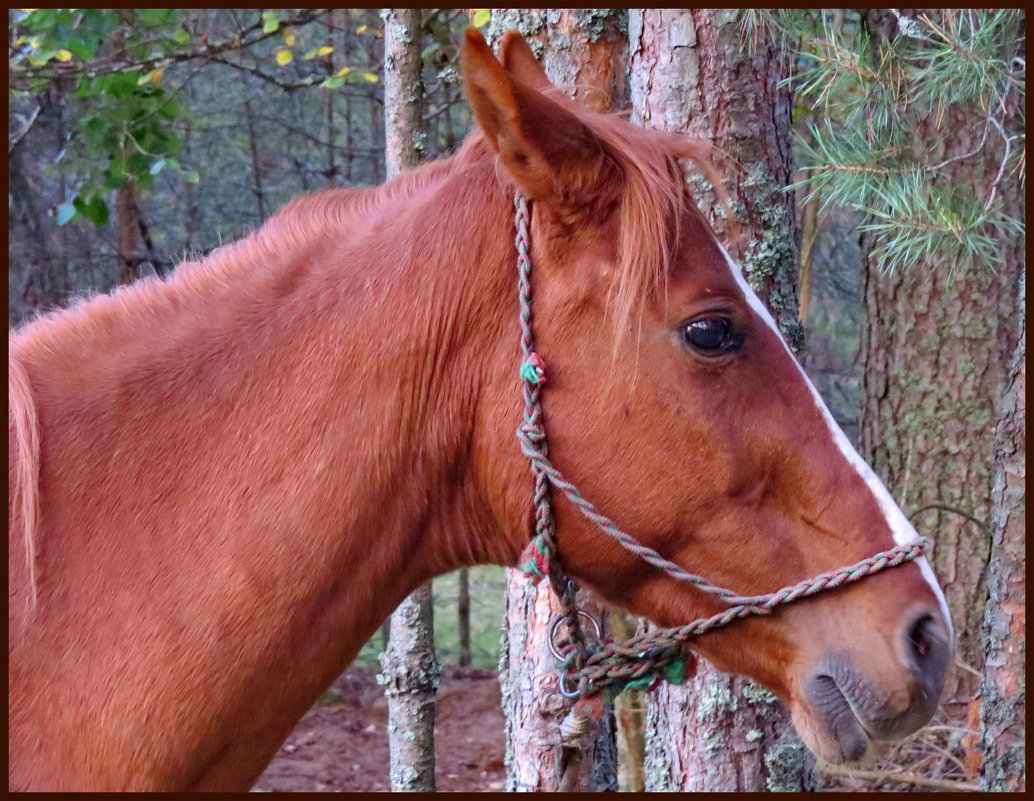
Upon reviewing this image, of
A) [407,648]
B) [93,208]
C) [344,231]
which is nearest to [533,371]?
[344,231]

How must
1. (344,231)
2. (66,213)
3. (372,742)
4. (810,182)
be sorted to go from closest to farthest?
(344,231) → (810,182) → (66,213) → (372,742)

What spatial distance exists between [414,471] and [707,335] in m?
0.62

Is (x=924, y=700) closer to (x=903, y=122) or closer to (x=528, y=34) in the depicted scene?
(x=903, y=122)

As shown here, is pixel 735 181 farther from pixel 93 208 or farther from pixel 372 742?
pixel 372 742

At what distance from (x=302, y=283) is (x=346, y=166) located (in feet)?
18.0

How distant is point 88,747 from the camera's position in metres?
1.68

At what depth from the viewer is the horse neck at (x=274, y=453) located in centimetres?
173

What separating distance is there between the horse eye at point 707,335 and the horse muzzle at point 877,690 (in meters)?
0.60

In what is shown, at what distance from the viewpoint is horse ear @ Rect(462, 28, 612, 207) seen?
1.66 meters

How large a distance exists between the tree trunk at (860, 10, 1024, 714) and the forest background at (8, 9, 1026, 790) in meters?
0.01

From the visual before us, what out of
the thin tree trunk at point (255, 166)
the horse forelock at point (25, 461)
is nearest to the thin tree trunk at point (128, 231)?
the thin tree trunk at point (255, 166)

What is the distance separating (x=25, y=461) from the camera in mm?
1746

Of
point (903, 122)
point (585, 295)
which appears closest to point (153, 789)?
point (585, 295)

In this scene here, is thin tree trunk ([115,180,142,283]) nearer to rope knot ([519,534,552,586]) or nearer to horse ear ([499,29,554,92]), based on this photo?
horse ear ([499,29,554,92])
